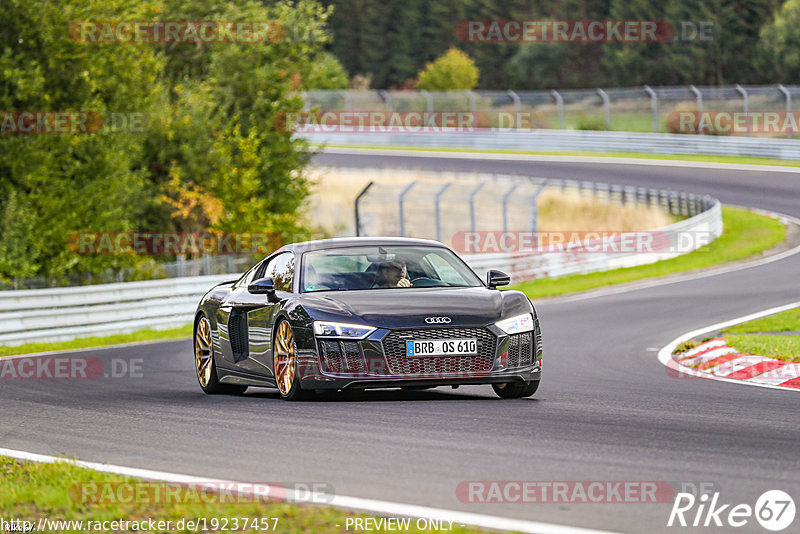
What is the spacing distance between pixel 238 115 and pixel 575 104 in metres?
23.8

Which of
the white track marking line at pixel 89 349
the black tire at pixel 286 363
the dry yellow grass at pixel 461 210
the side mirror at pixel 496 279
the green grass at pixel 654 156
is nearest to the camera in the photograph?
the black tire at pixel 286 363

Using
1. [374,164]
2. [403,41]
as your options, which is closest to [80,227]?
[374,164]

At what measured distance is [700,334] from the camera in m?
17.1

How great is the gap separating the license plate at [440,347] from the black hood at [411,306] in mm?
129

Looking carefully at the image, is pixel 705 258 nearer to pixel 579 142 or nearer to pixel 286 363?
pixel 286 363

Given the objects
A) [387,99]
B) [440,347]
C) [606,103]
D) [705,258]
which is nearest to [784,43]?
[606,103]

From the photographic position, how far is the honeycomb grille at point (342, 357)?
364 inches

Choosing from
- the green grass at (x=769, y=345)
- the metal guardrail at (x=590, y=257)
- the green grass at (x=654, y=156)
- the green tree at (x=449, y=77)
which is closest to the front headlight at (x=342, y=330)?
the green grass at (x=769, y=345)

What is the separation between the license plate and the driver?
3.45ft

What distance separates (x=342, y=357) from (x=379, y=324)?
0.38 meters

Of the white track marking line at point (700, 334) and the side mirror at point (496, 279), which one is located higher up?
the side mirror at point (496, 279)

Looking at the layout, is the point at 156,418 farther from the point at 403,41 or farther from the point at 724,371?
the point at 403,41

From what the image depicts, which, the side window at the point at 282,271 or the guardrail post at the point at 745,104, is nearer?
the side window at the point at 282,271

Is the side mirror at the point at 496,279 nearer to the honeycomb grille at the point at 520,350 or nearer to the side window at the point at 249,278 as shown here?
the honeycomb grille at the point at 520,350
